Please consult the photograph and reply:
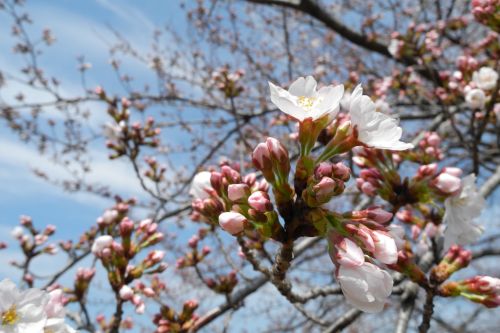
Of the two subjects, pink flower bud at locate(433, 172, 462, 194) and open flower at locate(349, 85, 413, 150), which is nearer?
open flower at locate(349, 85, 413, 150)

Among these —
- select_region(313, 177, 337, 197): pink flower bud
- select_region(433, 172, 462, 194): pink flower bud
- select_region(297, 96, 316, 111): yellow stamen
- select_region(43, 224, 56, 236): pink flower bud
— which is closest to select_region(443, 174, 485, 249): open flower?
select_region(433, 172, 462, 194): pink flower bud

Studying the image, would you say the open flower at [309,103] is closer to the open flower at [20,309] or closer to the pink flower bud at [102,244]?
the open flower at [20,309]

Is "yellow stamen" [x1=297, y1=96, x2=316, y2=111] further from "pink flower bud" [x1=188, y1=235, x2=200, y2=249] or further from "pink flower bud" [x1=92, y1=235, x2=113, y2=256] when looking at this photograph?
"pink flower bud" [x1=188, y1=235, x2=200, y2=249]

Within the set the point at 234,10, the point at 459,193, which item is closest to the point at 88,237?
the point at 459,193

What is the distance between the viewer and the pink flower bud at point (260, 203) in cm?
→ 112

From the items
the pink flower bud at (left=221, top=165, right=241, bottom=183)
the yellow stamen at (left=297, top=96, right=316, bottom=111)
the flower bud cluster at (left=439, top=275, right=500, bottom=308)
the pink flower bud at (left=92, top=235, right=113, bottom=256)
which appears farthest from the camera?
the pink flower bud at (left=92, top=235, right=113, bottom=256)

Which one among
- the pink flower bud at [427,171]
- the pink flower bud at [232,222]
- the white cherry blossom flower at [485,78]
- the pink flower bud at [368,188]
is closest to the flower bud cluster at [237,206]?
the pink flower bud at [232,222]

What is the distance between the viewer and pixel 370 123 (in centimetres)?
120

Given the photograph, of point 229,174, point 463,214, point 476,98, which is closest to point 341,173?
point 229,174

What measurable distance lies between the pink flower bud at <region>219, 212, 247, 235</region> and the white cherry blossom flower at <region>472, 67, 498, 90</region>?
2.48 metres

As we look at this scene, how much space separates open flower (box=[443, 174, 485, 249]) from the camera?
1.82 meters

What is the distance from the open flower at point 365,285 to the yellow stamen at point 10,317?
109 cm

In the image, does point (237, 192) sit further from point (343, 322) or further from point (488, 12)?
point (488, 12)

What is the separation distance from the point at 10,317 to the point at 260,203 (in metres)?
0.98
